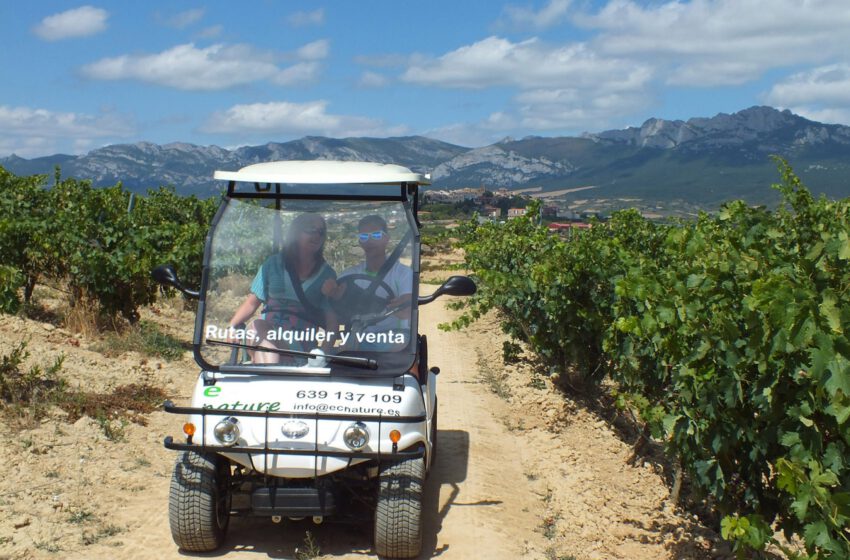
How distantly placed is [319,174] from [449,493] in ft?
9.36

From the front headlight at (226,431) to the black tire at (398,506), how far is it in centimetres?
92

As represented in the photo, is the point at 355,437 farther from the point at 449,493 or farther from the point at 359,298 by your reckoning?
the point at 449,493

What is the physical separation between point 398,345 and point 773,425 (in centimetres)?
226

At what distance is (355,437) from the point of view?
5195 millimetres

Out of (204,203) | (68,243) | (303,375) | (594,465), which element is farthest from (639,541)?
(204,203)

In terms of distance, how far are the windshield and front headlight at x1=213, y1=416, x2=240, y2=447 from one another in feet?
1.45

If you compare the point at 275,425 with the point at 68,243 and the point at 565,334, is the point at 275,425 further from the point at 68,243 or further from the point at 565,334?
the point at 68,243

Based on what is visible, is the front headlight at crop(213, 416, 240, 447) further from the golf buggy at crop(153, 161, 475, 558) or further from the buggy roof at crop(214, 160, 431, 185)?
the buggy roof at crop(214, 160, 431, 185)

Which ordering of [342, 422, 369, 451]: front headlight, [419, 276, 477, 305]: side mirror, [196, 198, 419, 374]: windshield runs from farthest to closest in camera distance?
1. [196, 198, 419, 374]: windshield
2. [419, 276, 477, 305]: side mirror
3. [342, 422, 369, 451]: front headlight

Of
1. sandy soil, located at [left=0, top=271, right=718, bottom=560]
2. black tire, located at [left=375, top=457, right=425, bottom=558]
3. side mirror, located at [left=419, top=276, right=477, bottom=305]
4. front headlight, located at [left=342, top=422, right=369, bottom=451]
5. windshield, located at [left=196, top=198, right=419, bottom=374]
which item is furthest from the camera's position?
sandy soil, located at [left=0, top=271, right=718, bottom=560]

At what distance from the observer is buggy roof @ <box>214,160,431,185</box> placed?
560 cm

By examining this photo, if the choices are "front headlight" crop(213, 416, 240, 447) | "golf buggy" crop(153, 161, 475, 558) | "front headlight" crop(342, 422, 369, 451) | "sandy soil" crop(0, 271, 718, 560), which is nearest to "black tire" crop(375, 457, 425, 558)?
"golf buggy" crop(153, 161, 475, 558)

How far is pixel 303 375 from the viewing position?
548 cm

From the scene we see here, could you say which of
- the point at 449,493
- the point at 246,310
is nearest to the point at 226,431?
the point at 246,310
